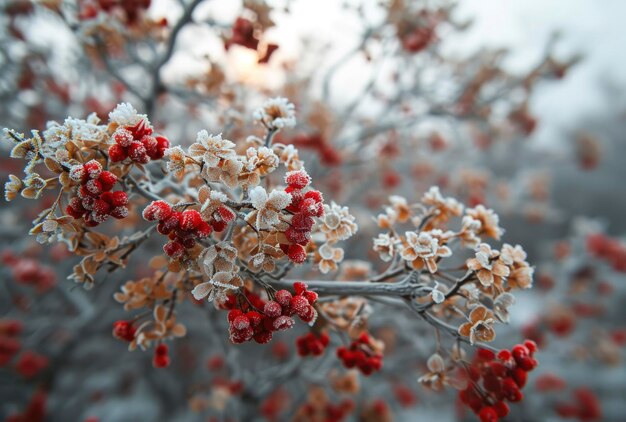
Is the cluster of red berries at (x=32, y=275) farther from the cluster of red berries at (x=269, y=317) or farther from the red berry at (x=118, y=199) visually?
the cluster of red berries at (x=269, y=317)

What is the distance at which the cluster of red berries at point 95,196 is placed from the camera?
125 cm

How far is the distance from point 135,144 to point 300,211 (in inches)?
24.2

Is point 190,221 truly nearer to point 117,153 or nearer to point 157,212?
point 157,212

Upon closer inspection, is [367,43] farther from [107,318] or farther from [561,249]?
[561,249]

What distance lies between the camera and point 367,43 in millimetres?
3607

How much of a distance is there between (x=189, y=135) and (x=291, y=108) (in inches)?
236

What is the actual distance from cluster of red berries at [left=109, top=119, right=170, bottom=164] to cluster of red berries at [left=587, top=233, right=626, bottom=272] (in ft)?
21.5

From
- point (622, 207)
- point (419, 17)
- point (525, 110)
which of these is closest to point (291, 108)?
point (419, 17)

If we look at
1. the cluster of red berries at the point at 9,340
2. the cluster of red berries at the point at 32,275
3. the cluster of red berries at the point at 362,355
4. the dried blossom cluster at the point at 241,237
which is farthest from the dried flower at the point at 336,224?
the cluster of red berries at the point at 9,340

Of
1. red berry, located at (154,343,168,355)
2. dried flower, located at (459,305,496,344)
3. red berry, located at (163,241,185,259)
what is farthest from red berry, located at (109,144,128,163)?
dried flower, located at (459,305,496,344)

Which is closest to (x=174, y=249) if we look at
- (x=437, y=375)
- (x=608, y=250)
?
(x=437, y=375)

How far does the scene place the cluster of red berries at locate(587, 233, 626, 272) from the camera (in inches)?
220

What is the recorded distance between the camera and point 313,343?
1920 millimetres

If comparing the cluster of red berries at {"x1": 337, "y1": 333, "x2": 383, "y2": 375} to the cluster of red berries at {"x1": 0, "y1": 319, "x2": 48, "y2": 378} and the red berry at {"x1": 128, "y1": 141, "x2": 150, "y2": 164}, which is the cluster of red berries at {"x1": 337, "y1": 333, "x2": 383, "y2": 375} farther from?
the cluster of red berries at {"x1": 0, "y1": 319, "x2": 48, "y2": 378}
